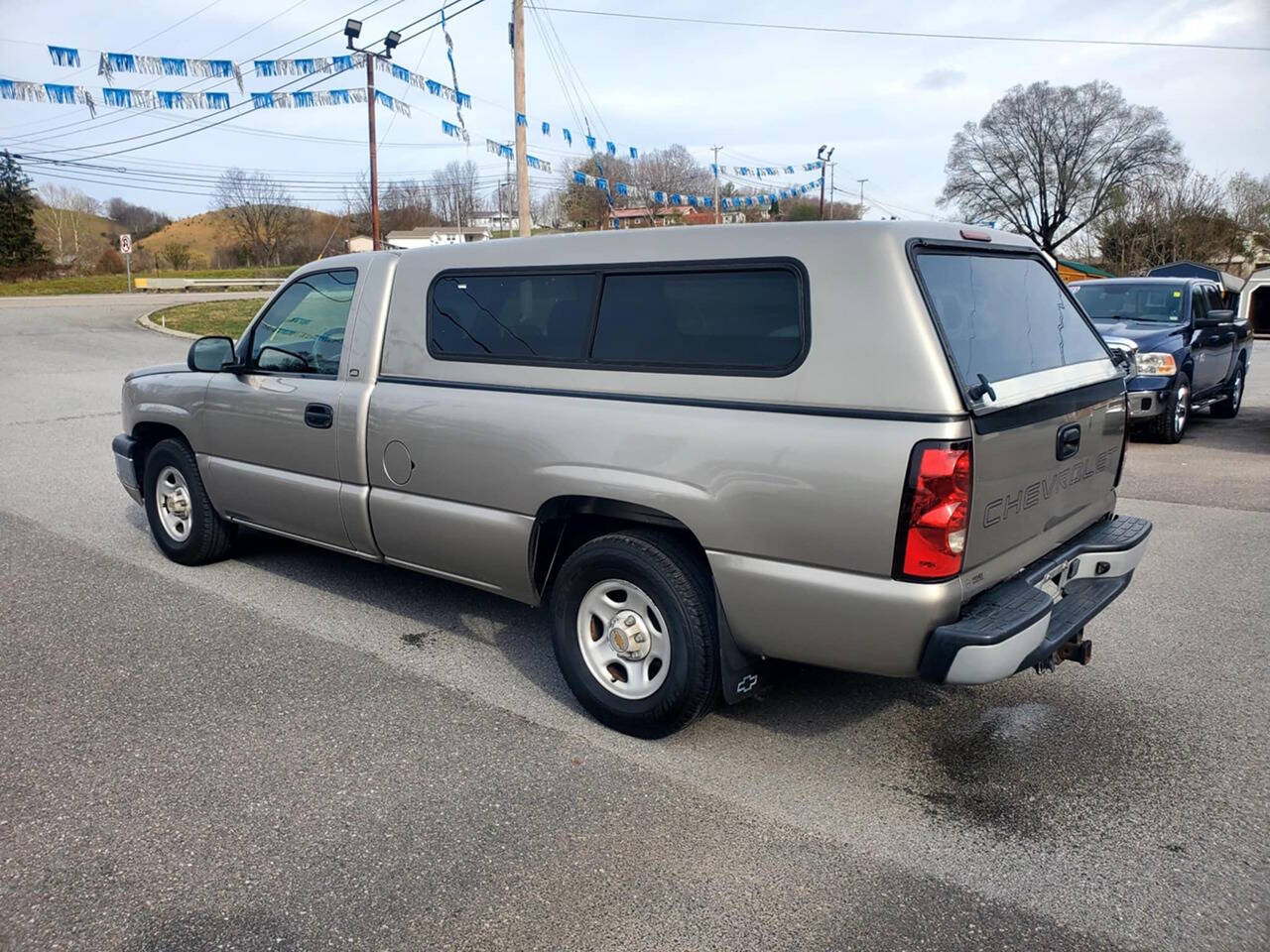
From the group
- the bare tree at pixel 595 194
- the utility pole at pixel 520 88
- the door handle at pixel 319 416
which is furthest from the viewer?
the bare tree at pixel 595 194

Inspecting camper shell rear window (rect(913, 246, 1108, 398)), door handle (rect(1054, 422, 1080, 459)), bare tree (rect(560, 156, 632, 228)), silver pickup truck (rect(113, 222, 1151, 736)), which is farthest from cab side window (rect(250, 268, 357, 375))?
bare tree (rect(560, 156, 632, 228))

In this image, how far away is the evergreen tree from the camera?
57.7 metres

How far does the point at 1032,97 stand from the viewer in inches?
2532

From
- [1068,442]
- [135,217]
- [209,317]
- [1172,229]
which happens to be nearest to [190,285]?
→ [209,317]

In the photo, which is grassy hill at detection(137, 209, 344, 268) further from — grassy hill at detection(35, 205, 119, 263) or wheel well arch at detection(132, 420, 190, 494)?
wheel well arch at detection(132, 420, 190, 494)

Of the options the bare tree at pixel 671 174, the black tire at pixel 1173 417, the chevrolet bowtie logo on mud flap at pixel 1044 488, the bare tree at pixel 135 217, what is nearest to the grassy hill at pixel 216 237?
the bare tree at pixel 135 217

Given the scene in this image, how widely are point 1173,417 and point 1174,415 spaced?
3 cm

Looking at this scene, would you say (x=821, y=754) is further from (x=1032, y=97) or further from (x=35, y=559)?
(x=1032, y=97)

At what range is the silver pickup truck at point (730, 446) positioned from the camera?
10.0ft

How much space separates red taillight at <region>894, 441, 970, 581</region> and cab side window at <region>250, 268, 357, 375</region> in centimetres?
303

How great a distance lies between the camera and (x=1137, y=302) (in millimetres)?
11422

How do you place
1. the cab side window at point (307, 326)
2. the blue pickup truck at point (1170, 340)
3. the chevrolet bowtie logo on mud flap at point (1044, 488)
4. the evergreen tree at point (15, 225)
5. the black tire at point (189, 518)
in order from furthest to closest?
the evergreen tree at point (15, 225)
the blue pickup truck at point (1170, 340)
the black tire at point (189, 518)
the cab side window at point (307, 326)
the chevrolet bowtie logo on mud flap at point (1044, 488)

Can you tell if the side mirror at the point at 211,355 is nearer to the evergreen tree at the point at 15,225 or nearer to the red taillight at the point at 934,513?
the red taillight at the point at 934,513

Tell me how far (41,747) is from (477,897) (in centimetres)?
204
